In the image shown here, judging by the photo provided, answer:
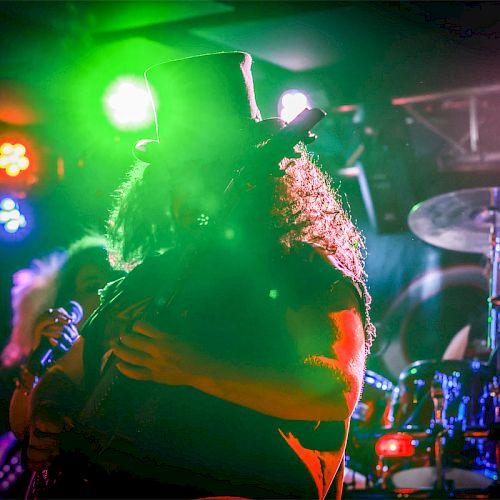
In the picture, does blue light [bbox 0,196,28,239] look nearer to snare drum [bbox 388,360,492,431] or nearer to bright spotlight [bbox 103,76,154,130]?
bright spotlight [bbox 103,76,154,130]

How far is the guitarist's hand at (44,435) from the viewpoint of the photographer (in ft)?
5.55

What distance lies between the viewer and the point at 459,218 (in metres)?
4.71

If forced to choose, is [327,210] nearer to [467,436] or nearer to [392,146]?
[467,436]

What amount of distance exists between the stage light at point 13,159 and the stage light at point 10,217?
0.25 metres

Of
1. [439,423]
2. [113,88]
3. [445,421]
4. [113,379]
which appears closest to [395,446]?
[439,423]

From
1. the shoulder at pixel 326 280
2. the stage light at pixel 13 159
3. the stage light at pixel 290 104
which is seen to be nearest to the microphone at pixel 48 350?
the shoulder at pixel 326 280

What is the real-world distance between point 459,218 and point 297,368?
3.74m

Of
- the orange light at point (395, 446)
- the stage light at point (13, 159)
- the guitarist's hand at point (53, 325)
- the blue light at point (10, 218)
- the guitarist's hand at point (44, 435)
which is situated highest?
the stage light at point (13, 159)

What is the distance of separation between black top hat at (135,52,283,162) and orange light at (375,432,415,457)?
2536 mm

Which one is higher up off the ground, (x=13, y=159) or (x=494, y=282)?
(x=13, y=159)

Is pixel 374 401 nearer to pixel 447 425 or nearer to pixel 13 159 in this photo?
pixel 447 425

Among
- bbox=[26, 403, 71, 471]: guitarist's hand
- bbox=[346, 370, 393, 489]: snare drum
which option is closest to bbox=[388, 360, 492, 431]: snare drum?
bbox=[346, 370, 393, 489]: snare drum

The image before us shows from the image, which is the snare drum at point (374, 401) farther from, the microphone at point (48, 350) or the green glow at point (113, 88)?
the microphone at point (48, 350)

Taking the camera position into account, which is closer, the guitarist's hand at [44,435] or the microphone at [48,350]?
the guitarist's hand at [44,435]
